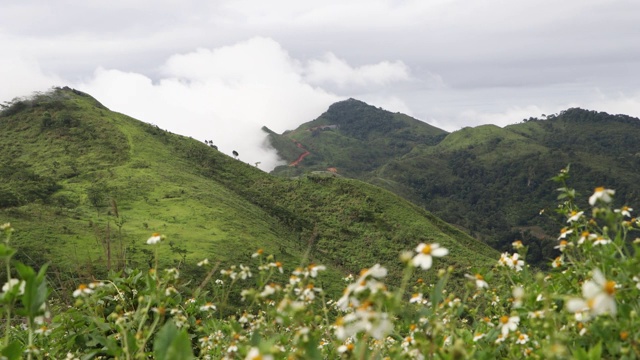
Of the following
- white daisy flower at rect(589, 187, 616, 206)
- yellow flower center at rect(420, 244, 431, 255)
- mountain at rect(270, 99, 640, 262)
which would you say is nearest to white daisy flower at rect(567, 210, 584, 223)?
white daisy flower at rect(589, 187, 616, 206)

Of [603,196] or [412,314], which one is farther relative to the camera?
[603,196]

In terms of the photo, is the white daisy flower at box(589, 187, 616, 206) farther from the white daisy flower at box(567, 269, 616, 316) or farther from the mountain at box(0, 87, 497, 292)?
the mountain at box(0, 87, 497, 292)

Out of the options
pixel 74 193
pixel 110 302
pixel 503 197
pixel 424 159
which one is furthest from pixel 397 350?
pixel 424 159

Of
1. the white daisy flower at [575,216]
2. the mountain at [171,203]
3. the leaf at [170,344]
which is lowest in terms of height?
the mountain at [171,203]

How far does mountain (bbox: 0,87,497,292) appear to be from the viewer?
100.0 feet

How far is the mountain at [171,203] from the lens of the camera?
3047 cm

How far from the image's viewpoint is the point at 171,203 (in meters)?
41.6

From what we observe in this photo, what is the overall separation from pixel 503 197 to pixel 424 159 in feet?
132

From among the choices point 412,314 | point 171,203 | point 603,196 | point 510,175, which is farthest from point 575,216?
point 510,175

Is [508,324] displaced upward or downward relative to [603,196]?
downward

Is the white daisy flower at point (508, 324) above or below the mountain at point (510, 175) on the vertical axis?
below

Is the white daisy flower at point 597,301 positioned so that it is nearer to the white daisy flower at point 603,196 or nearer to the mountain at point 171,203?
the white daisy flower at point 603,196

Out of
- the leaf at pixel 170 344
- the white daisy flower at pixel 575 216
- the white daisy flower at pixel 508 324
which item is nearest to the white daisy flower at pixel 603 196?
the white daisy flower at pixel 575 216

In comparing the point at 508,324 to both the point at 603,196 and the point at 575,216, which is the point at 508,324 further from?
the point at 575,216
